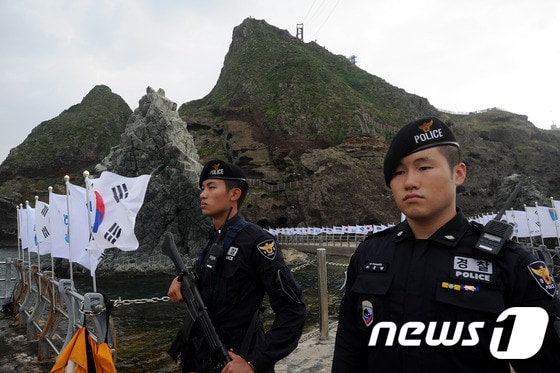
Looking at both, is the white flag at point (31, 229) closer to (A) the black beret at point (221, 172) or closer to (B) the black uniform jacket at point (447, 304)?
(A) the black beret at point (221, 172)

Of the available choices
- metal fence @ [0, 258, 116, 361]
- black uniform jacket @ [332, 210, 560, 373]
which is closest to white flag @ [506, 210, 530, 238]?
metal fence @ [0, 258, 116, 361]

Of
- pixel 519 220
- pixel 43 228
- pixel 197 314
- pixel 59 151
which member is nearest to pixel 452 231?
pixel 197 314

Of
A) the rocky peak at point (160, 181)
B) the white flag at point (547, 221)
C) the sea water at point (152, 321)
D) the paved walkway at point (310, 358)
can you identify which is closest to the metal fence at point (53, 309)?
the sea water at point (152, 321)

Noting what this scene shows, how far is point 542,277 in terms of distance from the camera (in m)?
1.54

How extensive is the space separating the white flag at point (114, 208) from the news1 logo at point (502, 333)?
5.02 metres

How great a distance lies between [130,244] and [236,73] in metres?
86.5

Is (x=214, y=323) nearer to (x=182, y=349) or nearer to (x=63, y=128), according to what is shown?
(x=182, y=349)

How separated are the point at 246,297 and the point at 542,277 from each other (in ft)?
7.10

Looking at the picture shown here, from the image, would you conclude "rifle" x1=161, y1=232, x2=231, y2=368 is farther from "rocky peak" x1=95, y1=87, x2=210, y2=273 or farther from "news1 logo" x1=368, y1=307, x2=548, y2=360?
"rocky peak" x1=95, y1=87, x2=210, y2=273

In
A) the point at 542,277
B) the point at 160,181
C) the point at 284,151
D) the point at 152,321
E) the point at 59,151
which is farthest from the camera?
the point at 59,151

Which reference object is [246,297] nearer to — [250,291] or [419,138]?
[250,291]

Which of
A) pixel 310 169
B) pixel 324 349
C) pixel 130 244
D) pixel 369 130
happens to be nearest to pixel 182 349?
pixel 130 244

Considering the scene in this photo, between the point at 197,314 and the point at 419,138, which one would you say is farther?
the point at 197,314

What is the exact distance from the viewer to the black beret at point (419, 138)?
1.82 metres
